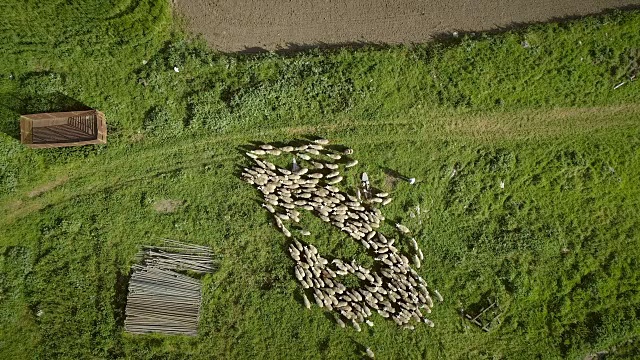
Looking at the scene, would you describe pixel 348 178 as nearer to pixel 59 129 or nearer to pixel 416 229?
pixel 416 229

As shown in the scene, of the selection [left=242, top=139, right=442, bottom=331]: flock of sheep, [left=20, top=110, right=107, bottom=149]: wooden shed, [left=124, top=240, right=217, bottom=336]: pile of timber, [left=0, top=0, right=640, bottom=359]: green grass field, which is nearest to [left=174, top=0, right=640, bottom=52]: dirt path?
[left=0, top=0, right=640, bottom=359]: green grass field

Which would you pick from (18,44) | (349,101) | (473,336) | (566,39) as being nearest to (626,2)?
(566,39)

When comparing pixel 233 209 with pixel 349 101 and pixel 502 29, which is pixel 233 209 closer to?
pixel 349 101

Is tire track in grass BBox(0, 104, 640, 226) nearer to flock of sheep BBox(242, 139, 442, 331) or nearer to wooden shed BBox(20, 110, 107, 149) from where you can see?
flock of sheep BBox(242, 139, 442, 331)

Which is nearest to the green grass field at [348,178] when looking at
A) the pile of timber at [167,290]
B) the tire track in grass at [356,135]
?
the tire track in grass at [356,135]

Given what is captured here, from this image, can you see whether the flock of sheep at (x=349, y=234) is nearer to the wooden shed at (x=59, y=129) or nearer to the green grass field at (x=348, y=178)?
the green grass field at (x=348, y=178)

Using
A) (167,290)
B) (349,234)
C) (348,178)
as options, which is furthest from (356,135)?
(167,290)
